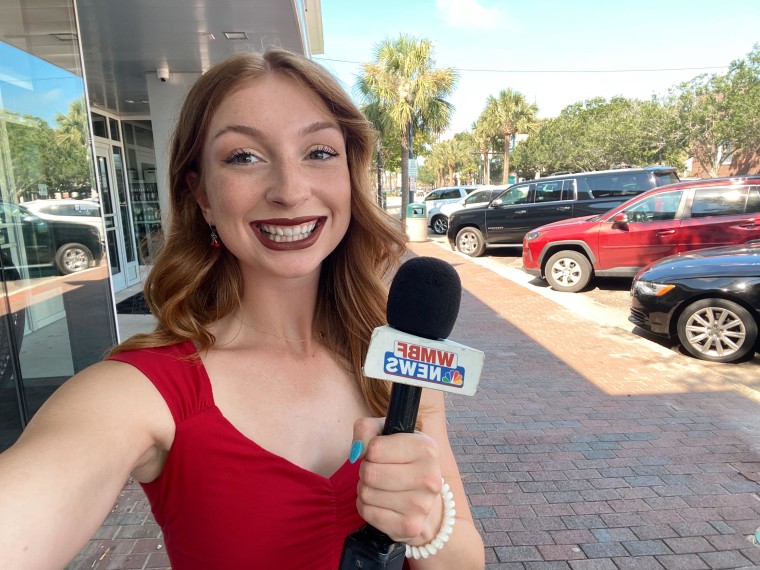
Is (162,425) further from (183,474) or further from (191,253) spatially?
(191,253)

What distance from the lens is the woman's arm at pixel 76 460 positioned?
3.10 ft

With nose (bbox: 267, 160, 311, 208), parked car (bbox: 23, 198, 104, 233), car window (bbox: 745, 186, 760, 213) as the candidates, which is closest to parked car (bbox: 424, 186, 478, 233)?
car window (bbox: 745, 186, 760, 213)

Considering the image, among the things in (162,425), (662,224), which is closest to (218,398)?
(162,425)

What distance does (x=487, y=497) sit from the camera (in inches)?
142

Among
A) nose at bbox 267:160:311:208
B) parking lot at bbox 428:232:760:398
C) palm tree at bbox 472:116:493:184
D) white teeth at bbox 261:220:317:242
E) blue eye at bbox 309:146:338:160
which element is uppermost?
palm tree at bbox 472:116:493:184

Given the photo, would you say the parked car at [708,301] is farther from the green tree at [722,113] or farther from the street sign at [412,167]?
the green tree at [722,113]

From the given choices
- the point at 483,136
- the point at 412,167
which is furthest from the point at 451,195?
the point at 483,136

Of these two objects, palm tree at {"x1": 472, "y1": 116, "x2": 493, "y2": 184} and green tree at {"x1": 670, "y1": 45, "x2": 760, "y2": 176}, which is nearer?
green tree at {"x1": 670, "y1": 45, "x2": 760, "y2": 176}

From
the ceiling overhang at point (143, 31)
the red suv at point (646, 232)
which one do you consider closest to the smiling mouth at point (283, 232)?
the ceiling overhang at point (143, 31)

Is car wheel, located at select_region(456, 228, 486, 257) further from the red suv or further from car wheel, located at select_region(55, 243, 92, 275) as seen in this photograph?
car wheel, located at select_region(55, 243, 92, 275)

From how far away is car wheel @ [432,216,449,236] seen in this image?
864 inches

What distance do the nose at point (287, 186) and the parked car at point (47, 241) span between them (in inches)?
138

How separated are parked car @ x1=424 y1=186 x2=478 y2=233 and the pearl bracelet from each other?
68.4 feet

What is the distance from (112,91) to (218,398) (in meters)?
9.46
